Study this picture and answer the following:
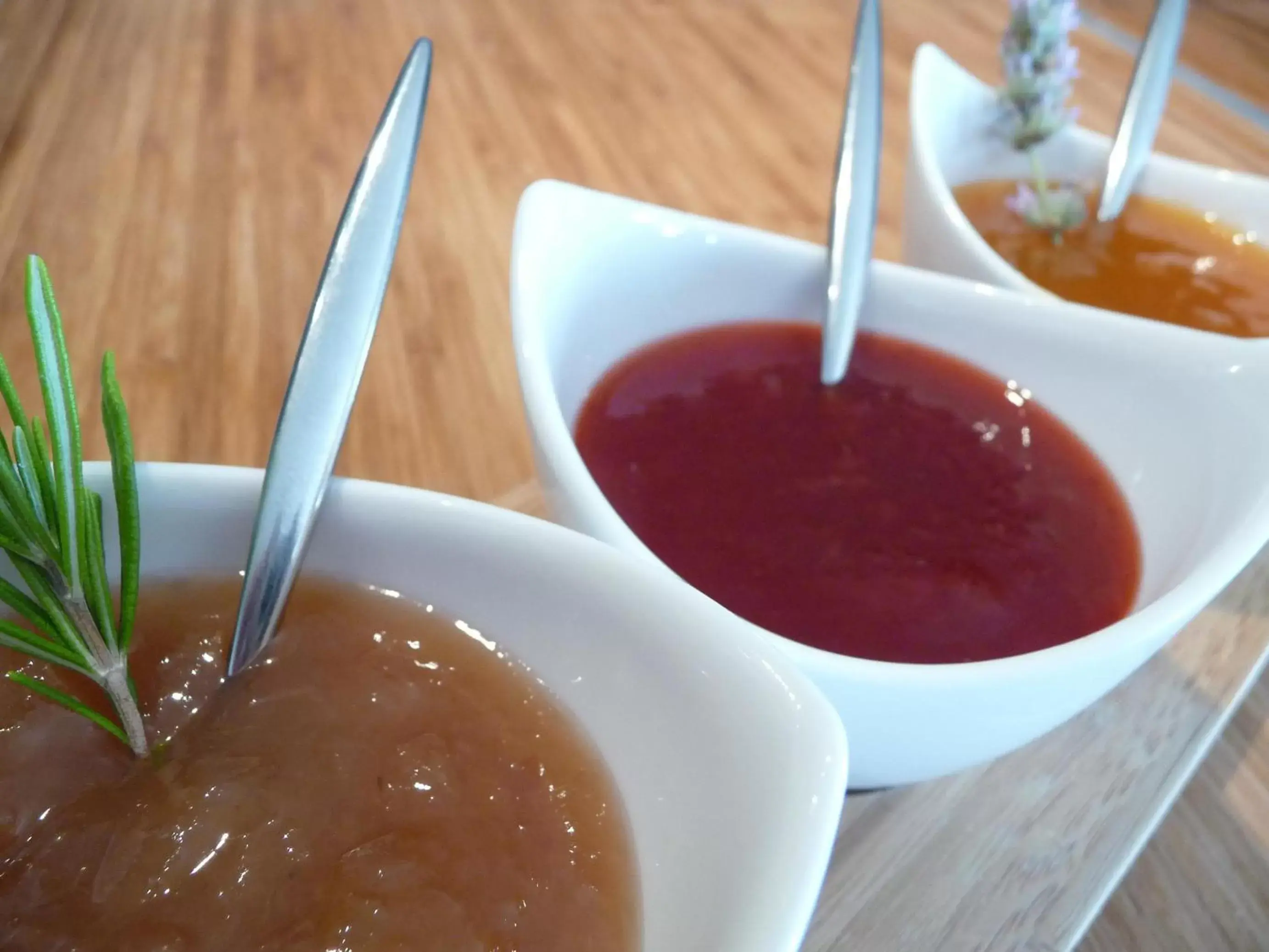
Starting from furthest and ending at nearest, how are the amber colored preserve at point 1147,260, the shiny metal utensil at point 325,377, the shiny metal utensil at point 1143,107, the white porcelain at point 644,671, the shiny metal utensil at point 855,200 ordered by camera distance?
1. the shiny metal utensil at point 1143,107
2. the amber colored preserve at point 1147,260
3. the shiny metal utensil at point 855,200
4. the shiny metal utensil at point 325,377
5. the white porcelain at point 644,671

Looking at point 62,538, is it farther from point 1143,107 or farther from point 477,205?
point 1143,107

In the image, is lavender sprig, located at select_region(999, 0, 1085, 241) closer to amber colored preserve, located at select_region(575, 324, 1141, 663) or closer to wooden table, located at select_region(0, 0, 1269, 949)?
wooden table, located at select_region(0, 0, 1269, 949)

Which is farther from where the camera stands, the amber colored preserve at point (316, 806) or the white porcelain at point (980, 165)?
the white porcelain at point (980, 165)

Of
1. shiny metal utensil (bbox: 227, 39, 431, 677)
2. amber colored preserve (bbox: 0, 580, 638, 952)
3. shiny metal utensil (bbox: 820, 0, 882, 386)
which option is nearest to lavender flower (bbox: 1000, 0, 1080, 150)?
shiny metal utensil (bbox: 820, 0, 882, 386)

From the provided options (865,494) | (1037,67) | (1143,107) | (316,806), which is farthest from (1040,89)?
(316,806)

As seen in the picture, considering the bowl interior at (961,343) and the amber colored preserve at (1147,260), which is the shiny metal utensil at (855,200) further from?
the amber colored preserve at (1147,260)

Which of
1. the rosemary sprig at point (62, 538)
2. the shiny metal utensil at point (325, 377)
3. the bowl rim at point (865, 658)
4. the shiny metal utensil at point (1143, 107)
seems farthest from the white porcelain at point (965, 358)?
the shiny metal utensil at point (1143, 107)
